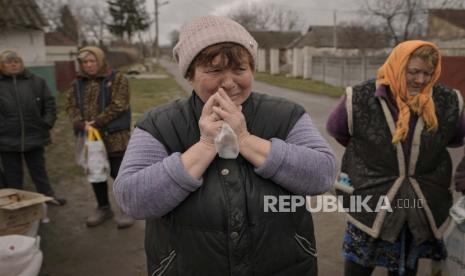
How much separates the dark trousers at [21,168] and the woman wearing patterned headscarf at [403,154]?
3.49m

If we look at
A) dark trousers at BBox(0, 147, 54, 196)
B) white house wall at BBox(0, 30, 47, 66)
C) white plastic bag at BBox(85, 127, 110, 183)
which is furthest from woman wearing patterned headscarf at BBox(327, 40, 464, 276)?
white house wall at BBox(0, 30, 47, 66)

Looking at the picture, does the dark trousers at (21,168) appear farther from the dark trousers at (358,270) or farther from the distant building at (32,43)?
the distant building at (32,43)

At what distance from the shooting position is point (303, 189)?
1376 millimetres

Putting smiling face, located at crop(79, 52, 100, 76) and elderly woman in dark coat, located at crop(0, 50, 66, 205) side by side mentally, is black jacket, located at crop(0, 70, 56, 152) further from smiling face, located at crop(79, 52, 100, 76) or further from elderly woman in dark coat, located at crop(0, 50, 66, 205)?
smiling face, located at crop(79, 52, 100, 76)

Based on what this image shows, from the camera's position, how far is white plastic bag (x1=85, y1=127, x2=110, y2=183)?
3852 mm

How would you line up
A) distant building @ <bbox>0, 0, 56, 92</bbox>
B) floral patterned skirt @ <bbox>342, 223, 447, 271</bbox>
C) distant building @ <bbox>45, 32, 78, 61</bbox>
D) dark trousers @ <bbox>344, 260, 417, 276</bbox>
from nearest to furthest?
floral patterned skirt @ <bbox>342, 223, 447, 271</bbox> < dark trousers @ <bbox>344, 260, 417, 276</bbox> < distant building @ <bbox>0, 0, 56, 92</bbox> < distant building @ <bbox>45, 32, 78, 61</bbox>

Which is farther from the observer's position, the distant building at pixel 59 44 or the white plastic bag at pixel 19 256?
the distant building at pixel 59 44

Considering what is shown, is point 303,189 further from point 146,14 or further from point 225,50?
A: point 146,14

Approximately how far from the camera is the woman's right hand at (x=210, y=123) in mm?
1260

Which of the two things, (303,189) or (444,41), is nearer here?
(303,189)

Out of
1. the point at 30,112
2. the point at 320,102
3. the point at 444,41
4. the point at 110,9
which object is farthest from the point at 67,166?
the point at 110,9

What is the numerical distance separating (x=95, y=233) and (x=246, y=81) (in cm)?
315

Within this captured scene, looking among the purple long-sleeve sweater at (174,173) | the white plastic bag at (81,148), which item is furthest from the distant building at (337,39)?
the purple long-sleeve sweater at (174,173)

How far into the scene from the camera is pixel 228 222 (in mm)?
1327
